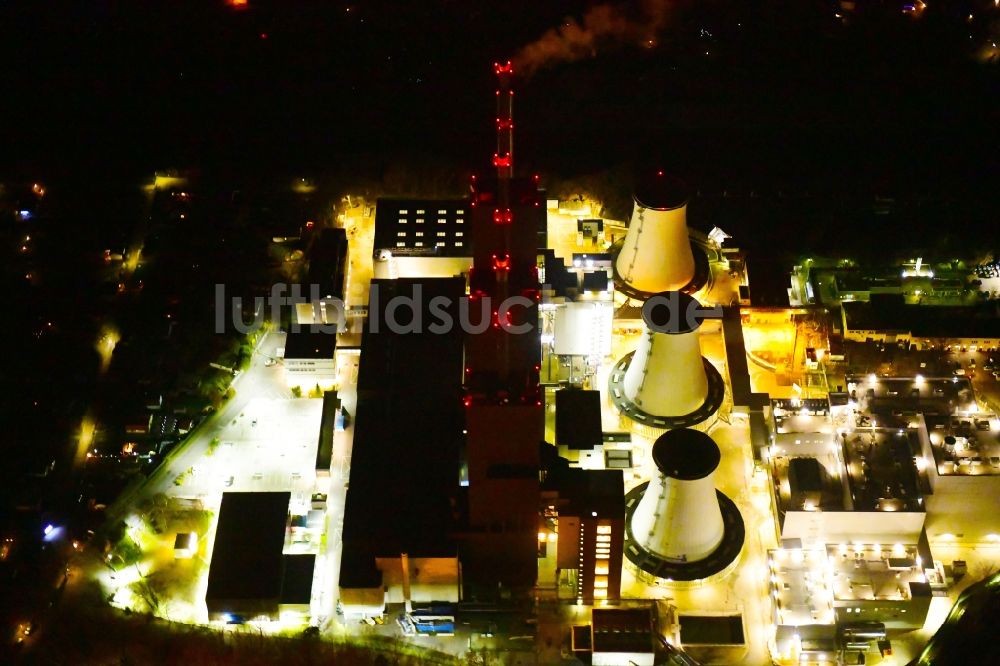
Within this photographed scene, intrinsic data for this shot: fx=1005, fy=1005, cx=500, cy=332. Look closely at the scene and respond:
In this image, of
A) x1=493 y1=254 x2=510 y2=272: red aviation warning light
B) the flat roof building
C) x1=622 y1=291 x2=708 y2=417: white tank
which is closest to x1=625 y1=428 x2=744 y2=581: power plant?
x1=622 y1=291 x2=708 y2=417: white tank

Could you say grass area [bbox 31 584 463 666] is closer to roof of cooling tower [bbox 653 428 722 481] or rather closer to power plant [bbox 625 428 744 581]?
power plant [bbox 625 428 744 581]

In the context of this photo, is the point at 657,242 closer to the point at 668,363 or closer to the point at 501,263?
the point at 668,363

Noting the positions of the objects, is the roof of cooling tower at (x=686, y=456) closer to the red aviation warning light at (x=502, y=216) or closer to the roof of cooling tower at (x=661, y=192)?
the red aviation warning light at (x=502, y=216)

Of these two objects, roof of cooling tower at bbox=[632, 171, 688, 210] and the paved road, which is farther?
roof of cooling tower at bbox=[632, 171, 688, 210]

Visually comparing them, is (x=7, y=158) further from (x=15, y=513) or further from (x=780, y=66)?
(x=780, y=66)

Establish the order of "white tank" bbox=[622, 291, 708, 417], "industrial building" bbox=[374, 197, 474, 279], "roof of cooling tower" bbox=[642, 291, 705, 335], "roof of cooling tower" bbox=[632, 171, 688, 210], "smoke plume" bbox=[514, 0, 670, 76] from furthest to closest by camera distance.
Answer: "smoke plume" bbox=[514, 0, 670, 76] < "industrial building" bbox=[374, 197, 474, 279] < "roof of cooling tower" bbox=[632, 171, 688, 210] < "white tank" bbox=[622, 291, 708, 417] < "roof of cooling tower" bbox=[642, 291, 705, 335]

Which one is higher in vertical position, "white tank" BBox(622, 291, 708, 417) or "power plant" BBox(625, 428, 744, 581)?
"white tank" BBox(622, 291, 708, 417)

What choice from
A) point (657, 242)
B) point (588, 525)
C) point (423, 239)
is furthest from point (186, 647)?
point (657, 242)
